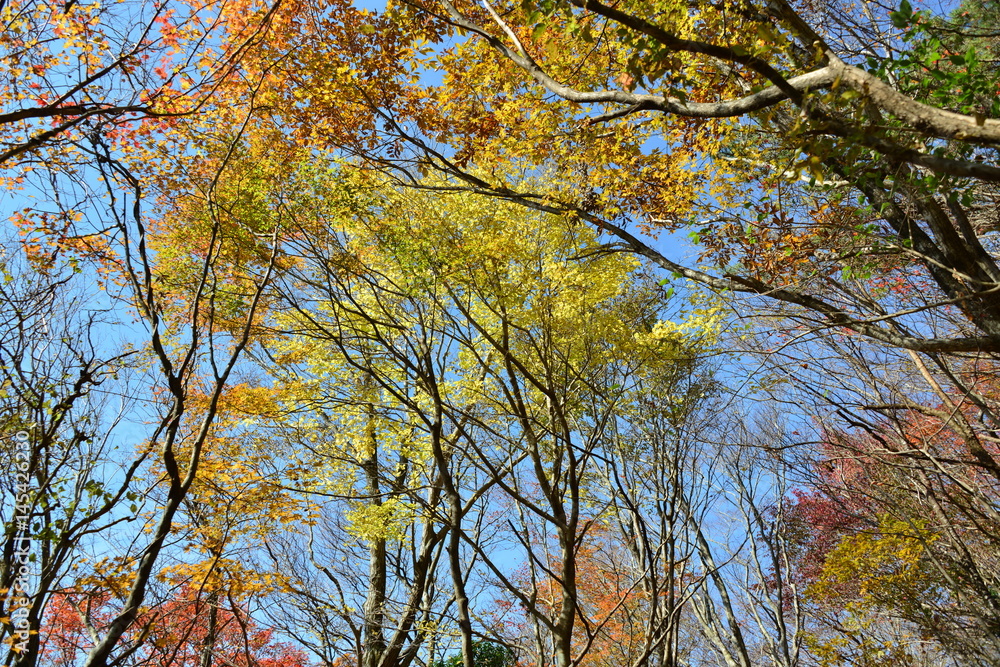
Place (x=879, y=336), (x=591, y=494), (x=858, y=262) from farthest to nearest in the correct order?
(x=591, y=494) < (x=858, y=262) < (x=879, y=336)

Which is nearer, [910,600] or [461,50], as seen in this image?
[461,50]

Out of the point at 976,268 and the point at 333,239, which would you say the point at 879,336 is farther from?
the point at 333,239

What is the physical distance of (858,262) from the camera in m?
5.10

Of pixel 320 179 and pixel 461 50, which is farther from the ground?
pixel 461 50

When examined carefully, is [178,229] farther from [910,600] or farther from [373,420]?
[910,600]

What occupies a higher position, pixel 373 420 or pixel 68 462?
pixel 373 420

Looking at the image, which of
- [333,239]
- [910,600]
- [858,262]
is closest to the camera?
[333,239]

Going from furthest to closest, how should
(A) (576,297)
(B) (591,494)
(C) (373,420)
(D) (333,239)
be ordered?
(B) (591,494), (C) (373,420), (A) (576,297), (D) (333,239)

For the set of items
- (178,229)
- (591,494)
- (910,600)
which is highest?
(178,229)

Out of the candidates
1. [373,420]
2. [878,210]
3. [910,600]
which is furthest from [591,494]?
[878,210]

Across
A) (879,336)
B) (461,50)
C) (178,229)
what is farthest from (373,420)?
(879,336)

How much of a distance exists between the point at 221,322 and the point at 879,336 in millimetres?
7230

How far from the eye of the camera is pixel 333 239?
13.3 ft

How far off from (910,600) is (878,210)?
17.8 ft
